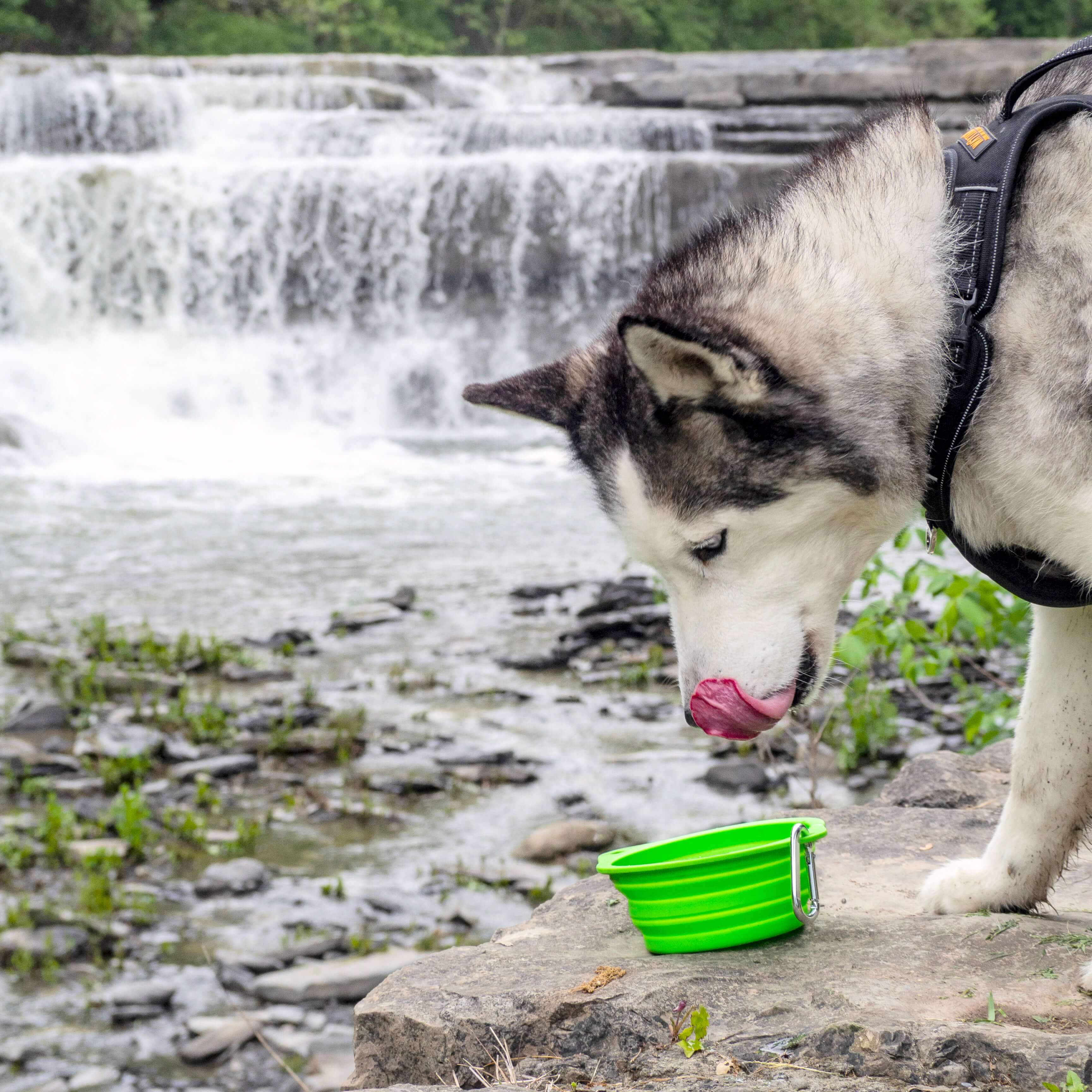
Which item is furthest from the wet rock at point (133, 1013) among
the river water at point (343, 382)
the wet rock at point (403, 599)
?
the wet rock at point (403, 599)

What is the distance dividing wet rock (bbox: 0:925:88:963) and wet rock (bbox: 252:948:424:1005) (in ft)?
1.95

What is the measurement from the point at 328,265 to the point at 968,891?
16261 millimetres

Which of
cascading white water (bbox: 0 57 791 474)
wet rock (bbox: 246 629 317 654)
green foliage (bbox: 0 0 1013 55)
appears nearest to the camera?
wet rock (bbox: 246 629 317 654)

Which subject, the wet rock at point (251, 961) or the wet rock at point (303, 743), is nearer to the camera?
the wet rock at point (251, 961)

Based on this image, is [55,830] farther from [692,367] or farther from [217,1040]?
[692,367]

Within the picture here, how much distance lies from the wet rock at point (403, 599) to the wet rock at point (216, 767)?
101 inches

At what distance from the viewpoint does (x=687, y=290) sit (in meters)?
2.36

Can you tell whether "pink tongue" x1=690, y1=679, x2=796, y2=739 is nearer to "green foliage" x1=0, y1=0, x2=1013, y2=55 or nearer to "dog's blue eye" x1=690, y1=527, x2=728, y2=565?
"dog's blue eye" x1=690, y1=527, x2=728, y2=565

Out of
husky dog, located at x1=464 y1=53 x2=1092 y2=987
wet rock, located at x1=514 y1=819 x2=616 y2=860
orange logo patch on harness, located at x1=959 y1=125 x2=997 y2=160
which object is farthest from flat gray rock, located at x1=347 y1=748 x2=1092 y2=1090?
wet rock, located at x1=514 y1=819 x2=616 y2=860

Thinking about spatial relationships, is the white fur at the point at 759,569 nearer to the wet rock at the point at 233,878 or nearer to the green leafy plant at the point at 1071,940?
the green leafy plant at the point at 1071,940

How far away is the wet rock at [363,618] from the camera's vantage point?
7.50m

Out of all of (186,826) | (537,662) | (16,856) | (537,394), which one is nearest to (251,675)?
(537,662)

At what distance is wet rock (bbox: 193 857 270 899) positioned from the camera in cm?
438

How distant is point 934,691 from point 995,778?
9.36 feet
